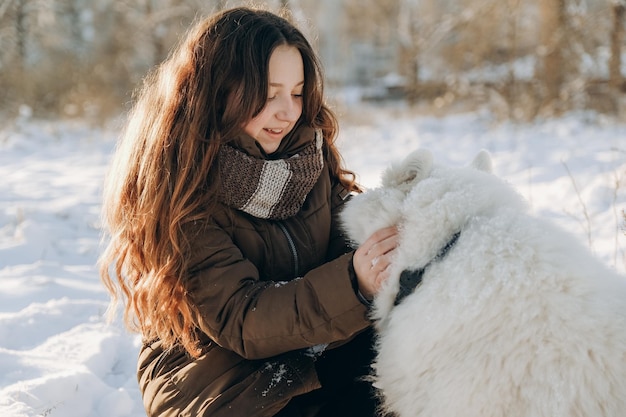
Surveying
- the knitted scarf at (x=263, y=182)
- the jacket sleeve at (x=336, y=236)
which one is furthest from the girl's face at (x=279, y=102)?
the jacket sleeve at (x=336, y=236)

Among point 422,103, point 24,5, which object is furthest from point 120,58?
point 422,103

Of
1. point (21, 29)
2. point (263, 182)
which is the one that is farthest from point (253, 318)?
point (21, 29)

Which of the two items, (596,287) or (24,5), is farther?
(24,5)

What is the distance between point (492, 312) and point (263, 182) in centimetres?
94

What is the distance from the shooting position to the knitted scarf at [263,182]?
6.70 ft

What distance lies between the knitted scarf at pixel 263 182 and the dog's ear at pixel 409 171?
45 centimetres

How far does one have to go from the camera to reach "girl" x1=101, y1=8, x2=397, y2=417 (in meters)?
1.82

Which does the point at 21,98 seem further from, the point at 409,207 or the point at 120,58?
the point at 409,207

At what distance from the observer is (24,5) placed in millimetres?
15430

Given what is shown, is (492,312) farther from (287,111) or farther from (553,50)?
(553,50)

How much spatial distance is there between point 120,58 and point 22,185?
1071 cm

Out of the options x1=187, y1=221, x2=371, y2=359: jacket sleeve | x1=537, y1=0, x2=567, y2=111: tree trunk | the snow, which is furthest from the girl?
x1=537, y1=0, x2=567, y2=111: tree trunk

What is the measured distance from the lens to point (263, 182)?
81.0 inches

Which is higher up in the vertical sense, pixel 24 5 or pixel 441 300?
pixel 24 5
